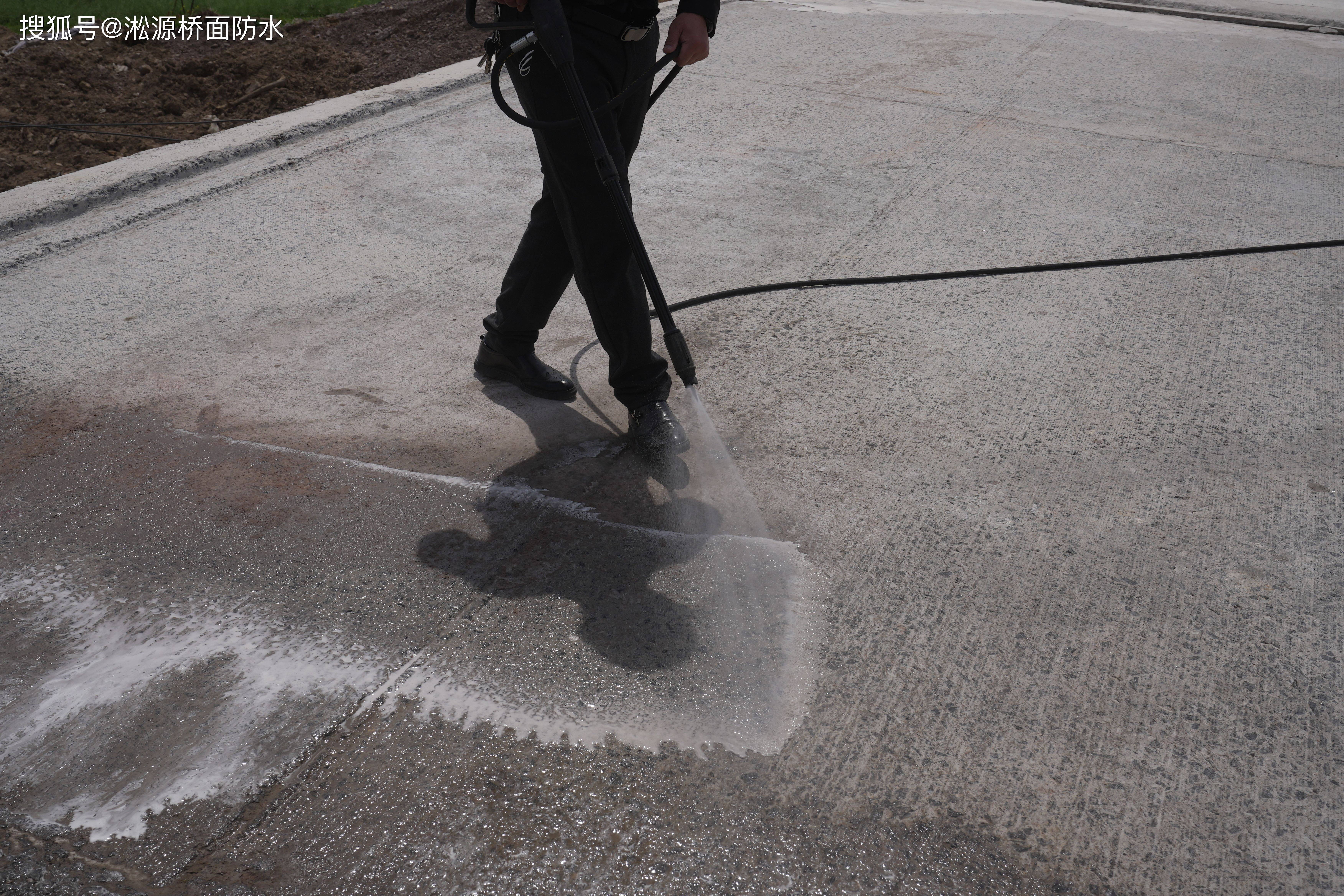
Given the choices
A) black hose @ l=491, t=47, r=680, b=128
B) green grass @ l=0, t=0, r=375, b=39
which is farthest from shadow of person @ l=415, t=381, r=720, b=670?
green grass @ l=0, t=0, r=375, b=39

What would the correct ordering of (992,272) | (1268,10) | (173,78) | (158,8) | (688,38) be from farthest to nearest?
(1268,10) < (158,8) < (173,78) < (992,272) < (688,38)

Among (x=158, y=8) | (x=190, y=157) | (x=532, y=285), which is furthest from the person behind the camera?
(x=158, y=8)

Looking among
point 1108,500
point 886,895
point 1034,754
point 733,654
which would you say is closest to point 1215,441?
point 1108,500

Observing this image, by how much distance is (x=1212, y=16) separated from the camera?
8336mm

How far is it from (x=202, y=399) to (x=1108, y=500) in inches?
97.4

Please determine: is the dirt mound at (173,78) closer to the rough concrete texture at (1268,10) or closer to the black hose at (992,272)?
the black hose at (992,272)

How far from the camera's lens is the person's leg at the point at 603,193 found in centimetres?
241

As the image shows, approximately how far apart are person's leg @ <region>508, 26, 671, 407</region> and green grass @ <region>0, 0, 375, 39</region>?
20.6 ft

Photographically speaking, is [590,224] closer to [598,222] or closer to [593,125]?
[598,222]

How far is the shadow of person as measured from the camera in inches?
81.5

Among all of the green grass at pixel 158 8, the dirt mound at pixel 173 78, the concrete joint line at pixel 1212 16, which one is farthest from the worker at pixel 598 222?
the concrete joint line at pixel 1212 16

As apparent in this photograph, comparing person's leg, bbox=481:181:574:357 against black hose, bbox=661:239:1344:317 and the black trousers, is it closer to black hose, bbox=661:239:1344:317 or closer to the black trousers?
the black trousers

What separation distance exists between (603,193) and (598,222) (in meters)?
0.07

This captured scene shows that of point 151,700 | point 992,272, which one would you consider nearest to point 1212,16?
point 992,272
